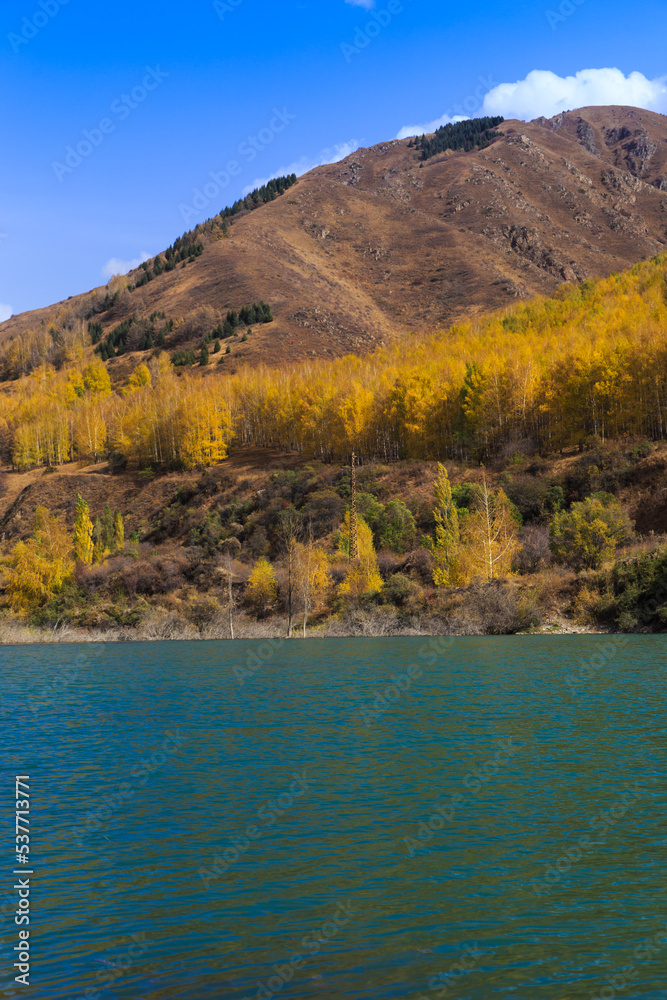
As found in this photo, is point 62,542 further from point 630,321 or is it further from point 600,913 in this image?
point 600,913

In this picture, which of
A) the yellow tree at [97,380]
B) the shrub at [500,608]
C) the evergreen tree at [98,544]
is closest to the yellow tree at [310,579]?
the shrub at [500,608]

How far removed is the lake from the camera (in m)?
7.83

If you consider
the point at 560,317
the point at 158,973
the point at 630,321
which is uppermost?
the point at 560,317

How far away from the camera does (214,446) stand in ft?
351

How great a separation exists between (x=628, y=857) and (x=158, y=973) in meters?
6.73

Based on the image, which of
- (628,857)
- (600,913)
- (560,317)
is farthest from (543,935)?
(560,317)

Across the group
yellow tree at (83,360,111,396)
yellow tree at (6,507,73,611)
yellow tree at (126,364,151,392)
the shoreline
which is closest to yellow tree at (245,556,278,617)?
the shoreline

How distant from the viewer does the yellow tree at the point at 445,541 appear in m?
60.9

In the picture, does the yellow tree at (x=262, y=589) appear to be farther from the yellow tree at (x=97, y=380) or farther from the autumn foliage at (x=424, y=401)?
the yellow tree at (x=97, y=380)
